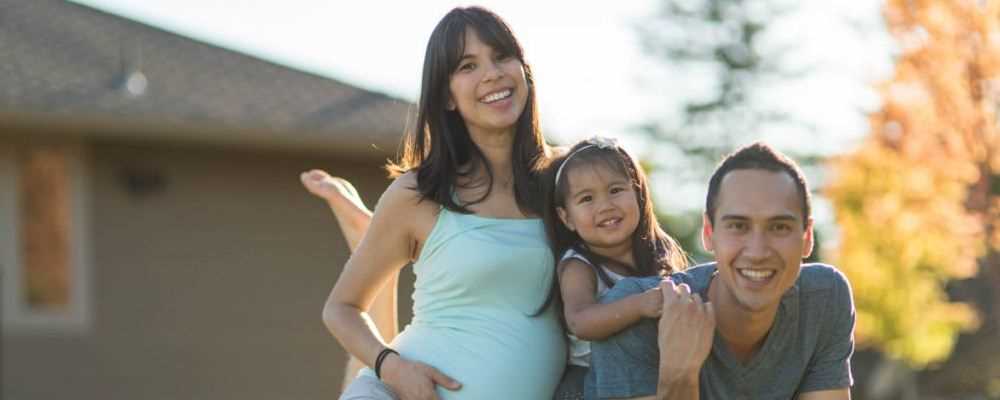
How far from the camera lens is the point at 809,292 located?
4.03 meters

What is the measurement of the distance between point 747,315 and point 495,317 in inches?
38.9

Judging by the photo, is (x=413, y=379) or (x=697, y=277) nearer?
(x=697, y=277)

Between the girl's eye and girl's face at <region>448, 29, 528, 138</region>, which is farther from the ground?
girl's face at <region>448, 29, 528, 138</region>

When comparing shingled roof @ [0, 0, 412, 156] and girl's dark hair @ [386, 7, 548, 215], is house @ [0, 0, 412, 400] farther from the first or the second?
girl's dark hair @ [386, 7, 548, 215]

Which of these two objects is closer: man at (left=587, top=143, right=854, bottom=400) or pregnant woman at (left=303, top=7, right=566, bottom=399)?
man at (left=587, top=143, right=854, bottom=400)

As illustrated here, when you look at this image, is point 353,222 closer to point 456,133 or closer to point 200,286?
point 456,133

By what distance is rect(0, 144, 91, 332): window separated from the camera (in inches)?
464

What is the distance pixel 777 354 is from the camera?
3996 mm

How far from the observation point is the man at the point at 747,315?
149 inches

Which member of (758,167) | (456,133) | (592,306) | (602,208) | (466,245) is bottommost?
(592,306)

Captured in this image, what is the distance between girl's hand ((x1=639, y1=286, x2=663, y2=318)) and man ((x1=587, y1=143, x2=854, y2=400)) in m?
0.05

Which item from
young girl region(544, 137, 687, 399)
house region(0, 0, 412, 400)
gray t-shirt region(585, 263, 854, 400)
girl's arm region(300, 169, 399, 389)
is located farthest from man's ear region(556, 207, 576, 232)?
house region(0, 0, 412, 400)

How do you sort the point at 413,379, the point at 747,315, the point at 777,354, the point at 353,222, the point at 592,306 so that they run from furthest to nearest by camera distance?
the point at 353,222
the point at 413,379
the point at 592,306
the point at 777,354
the point at 747,315

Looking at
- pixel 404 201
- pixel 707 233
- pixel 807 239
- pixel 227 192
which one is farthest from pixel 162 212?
pixel 807 239
